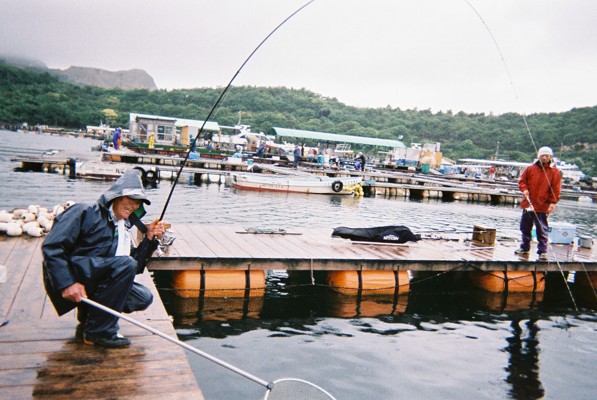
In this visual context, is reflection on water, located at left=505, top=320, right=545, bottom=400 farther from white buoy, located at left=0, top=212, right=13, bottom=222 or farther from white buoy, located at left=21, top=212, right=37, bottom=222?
white buoy, located at left=0, top=212, right=13, bottom=222

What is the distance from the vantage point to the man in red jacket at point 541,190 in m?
9.24

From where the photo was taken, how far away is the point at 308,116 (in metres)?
106

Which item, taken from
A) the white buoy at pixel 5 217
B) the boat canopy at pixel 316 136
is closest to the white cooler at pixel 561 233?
the white buoy at pixel 5 217

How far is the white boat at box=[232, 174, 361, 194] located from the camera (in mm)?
27516

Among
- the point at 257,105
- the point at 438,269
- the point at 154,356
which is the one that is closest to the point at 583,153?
the point at 257,105

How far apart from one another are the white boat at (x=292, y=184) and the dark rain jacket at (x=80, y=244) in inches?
922

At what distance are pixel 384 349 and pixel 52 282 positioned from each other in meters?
4.65

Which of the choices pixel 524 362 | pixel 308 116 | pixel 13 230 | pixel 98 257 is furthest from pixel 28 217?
pixel 308 116

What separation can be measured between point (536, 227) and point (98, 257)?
8.73 meters

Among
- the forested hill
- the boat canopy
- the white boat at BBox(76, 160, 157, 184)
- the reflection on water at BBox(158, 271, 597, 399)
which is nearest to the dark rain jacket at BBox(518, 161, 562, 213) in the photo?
the reflection on water at BBox(158, 271, 597, 399)

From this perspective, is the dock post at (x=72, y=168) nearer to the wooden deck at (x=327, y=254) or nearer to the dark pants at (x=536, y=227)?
the wooden deck at (x=327, y=254)

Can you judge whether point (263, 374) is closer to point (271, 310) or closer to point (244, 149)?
point (271, 310)

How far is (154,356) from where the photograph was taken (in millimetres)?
4109

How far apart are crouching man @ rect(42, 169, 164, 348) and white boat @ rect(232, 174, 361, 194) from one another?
76.0ft
